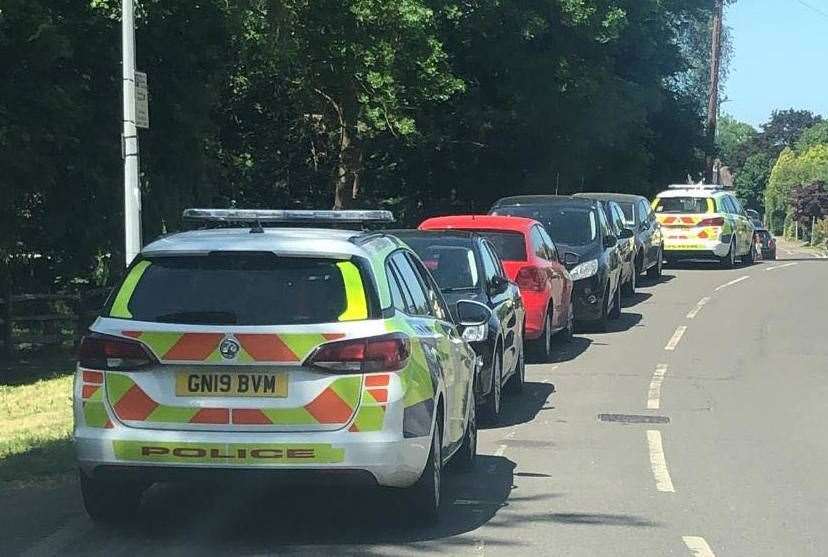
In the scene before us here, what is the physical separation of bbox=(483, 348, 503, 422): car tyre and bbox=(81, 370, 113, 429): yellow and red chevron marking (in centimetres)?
509

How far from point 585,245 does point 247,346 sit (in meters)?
12.7

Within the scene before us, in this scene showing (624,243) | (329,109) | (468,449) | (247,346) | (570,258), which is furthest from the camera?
(329,109)

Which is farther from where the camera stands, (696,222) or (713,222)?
(696,222)

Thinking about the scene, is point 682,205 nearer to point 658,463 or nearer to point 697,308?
point 697,308

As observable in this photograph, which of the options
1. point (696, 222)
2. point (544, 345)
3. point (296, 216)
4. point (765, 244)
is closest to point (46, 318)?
point (544, 345)

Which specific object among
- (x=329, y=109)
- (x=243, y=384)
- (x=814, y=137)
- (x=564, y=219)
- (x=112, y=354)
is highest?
(x=814, y=137)

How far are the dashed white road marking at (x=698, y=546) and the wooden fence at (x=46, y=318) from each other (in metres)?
12.3

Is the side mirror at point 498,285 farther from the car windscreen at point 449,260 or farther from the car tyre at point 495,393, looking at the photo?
the car tyre at point 495,393

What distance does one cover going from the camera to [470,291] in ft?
38.6

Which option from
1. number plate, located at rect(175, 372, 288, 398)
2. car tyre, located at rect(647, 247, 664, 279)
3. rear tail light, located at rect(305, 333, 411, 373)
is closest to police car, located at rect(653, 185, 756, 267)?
car tyre, located at rect(647, 247, 664, 279)

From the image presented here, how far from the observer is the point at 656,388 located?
13.7 metres

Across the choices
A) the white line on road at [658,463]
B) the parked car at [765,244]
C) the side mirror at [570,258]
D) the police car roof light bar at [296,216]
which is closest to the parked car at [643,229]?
the side mirror at [570,258]

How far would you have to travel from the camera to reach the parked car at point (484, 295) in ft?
36.4

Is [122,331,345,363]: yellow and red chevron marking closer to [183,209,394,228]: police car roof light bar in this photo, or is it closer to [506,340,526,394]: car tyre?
[183,209,394,228]: police car roof light bar
